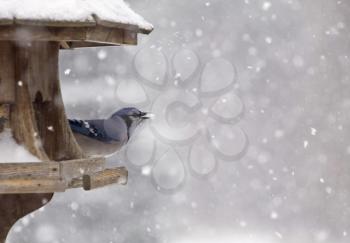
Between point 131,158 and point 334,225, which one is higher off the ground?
point 131,158

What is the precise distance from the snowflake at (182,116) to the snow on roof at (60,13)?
7060mm

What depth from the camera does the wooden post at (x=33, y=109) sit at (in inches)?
127

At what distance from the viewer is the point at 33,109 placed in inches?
130

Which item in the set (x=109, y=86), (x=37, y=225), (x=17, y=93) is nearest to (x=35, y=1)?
(x=17, y=93)

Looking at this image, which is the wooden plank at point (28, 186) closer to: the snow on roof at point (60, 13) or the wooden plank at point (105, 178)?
the wooden plank at point (105, 178)

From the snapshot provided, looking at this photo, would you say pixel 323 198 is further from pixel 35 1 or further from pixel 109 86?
pixel 35 1

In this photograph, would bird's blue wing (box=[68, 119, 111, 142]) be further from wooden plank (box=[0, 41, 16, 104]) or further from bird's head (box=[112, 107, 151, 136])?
wooden plank (box=[0, 41, 16, 104])

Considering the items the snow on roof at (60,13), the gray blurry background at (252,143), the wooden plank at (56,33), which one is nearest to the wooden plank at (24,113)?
the wooden plank at (56,33)

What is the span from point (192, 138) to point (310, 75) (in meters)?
1.87

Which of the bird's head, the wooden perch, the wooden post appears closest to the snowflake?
the bird's head

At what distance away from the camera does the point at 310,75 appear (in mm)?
11523

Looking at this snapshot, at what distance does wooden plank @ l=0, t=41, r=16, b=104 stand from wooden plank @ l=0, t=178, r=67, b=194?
17.0 inches

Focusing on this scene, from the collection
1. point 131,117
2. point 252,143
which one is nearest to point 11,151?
point 131,117

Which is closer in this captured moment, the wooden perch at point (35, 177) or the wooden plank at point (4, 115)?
A: the wooden perch at point (35, 177)
